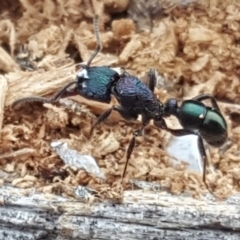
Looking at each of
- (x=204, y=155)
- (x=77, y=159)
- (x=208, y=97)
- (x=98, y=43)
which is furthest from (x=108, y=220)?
(x=98, y=43)

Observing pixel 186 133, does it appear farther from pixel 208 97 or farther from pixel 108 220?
pixel 108 220

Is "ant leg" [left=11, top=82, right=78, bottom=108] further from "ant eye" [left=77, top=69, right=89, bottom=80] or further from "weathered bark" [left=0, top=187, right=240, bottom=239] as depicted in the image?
"weathered bark" [left=0, top=187, right=240, bottom=239]

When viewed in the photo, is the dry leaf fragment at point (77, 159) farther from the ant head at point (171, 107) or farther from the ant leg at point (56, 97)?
the ant head at point (171, 107)

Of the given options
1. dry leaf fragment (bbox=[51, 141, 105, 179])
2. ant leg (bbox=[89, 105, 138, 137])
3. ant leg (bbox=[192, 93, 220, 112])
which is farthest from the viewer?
ant leg (bbox=[192, 93, 220, 112])

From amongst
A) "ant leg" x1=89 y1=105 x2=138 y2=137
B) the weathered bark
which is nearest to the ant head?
"ant leg" x1=89 y1=105 x2=138 y2=137

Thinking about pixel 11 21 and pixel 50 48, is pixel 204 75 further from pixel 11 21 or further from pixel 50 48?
pixel 11 21

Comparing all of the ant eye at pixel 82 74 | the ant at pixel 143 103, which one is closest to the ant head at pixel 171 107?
the ant at pixel 143 103

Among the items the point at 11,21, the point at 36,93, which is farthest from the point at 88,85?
the point at 11,21
